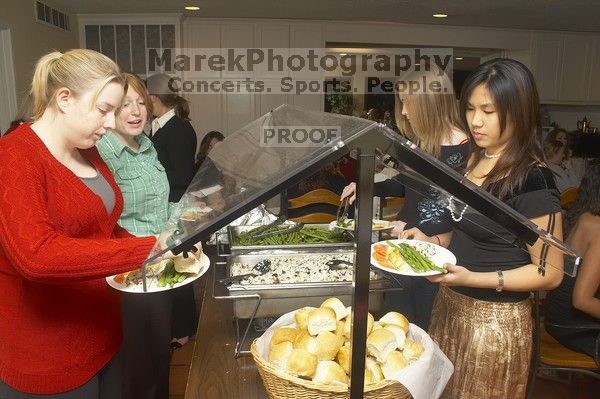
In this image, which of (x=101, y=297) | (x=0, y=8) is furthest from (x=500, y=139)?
(x=0, y=8)

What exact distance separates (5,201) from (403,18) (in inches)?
187

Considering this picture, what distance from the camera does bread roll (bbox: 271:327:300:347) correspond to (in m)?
0.88

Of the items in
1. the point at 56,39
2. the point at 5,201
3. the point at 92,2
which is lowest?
the point at 5,201

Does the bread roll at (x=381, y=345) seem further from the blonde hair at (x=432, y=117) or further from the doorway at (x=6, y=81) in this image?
the doorway at (x=6, y=81)

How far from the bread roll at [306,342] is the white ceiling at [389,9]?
3710 mm

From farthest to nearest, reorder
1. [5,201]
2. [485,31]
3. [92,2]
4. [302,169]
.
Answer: [485,31] < [92,2] < [5,201] < [302,169]

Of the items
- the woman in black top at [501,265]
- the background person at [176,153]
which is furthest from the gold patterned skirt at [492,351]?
the background person at [176,153]

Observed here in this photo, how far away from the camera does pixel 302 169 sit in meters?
0.56

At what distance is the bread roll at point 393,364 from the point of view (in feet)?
2.53

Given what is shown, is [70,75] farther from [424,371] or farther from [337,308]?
[424,371]

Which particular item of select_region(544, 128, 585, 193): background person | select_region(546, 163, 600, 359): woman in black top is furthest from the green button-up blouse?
select_region(544, 128, 585, 193): background person

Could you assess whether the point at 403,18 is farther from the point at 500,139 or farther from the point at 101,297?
the point at 101,297

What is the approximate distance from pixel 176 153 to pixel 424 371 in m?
2.15

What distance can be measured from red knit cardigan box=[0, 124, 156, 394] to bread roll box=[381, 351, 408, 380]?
1.64 feet
